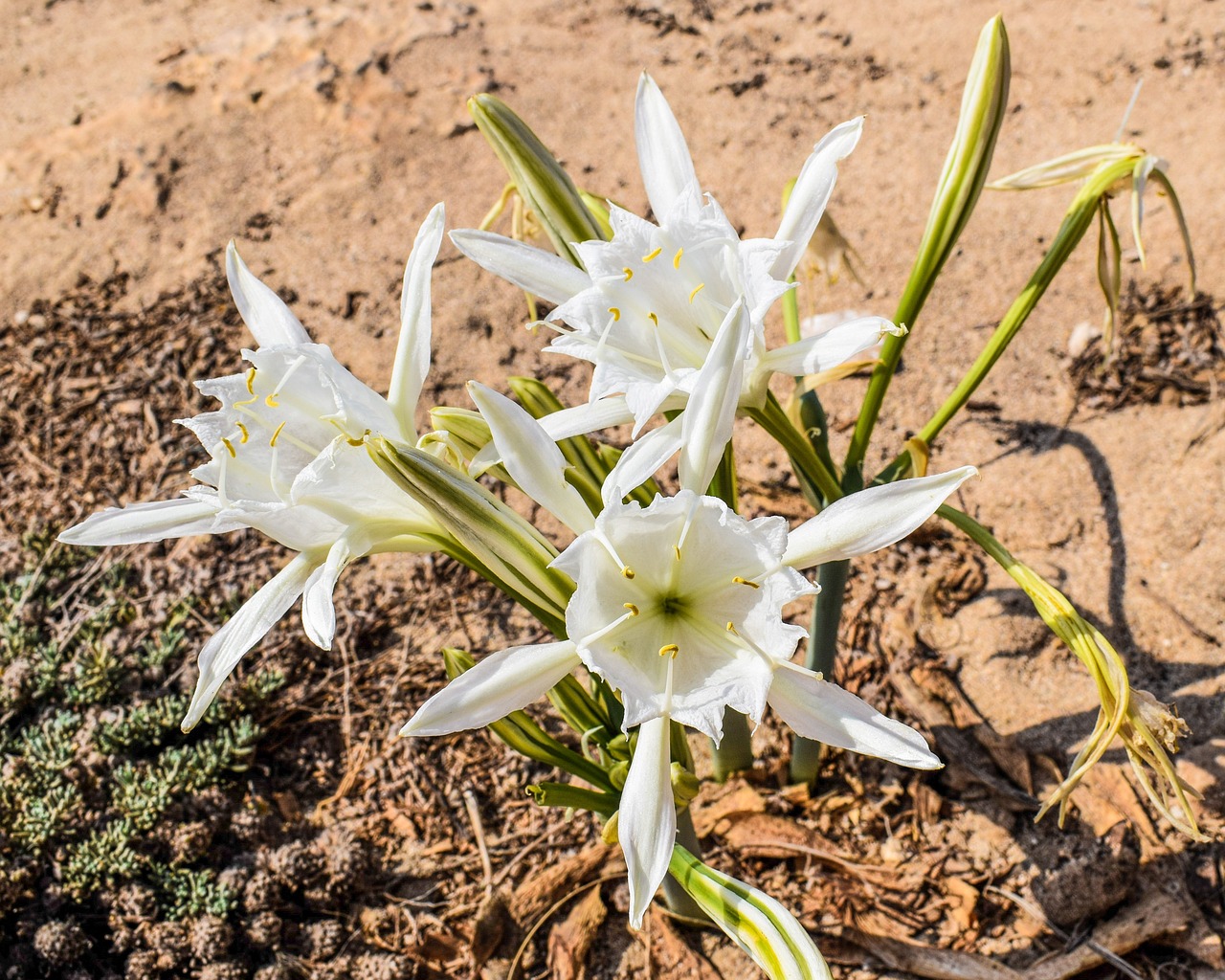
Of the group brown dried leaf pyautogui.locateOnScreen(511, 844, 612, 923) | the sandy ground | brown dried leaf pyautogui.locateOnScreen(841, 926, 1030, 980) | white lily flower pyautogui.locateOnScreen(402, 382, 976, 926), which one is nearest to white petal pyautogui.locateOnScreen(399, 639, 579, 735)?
white lily flower pyautogui.locateOnScreen(402, 382, 976, 926)

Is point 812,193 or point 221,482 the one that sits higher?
point 812,193

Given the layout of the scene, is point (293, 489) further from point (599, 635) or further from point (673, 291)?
point (673, 291)

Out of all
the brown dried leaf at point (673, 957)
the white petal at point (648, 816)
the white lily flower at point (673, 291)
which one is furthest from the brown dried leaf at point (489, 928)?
the white lily flower at point (673, 291)

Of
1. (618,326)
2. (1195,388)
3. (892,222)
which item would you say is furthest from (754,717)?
(892,222)

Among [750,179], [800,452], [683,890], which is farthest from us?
[750,179]

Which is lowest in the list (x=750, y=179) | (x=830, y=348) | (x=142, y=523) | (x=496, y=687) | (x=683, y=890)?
(x=683, y=890)

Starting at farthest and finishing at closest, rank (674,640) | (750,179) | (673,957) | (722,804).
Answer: (750,179)
(722,804)
(673,957)
(674,640)

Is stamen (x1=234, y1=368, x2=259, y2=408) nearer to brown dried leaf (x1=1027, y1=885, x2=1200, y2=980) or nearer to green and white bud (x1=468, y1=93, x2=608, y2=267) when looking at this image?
green and white bud (x1=468, y1=93, x2=608, y2=267)

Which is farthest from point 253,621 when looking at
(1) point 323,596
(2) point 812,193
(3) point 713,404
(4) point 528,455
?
(2) point 812,193
